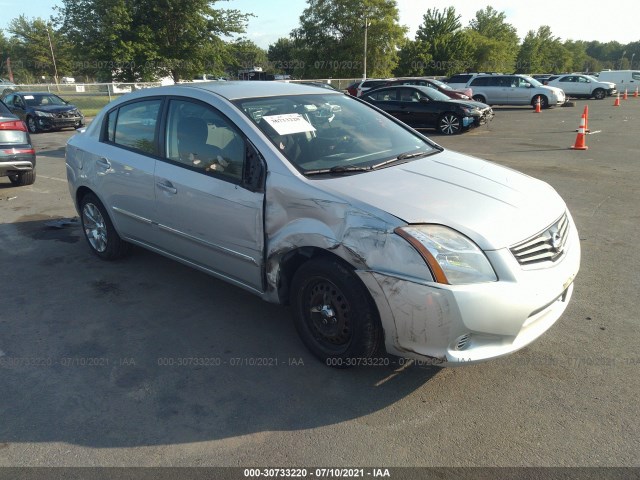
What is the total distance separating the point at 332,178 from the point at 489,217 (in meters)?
0.99

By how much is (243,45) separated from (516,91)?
18671mm

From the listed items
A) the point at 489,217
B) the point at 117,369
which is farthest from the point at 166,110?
the point at 489,217

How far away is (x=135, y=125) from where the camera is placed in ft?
14.8

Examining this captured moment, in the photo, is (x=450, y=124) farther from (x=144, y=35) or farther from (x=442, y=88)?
(x=144, y=35)

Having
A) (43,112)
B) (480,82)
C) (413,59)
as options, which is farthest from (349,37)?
(43,112)

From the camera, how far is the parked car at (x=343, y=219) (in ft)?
8.80

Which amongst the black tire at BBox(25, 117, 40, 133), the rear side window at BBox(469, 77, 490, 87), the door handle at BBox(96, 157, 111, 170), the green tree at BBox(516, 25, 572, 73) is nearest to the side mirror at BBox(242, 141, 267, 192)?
the door handle at BBox(96, 157, 111, 170)

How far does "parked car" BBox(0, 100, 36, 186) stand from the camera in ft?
26.2

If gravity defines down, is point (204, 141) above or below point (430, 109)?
above

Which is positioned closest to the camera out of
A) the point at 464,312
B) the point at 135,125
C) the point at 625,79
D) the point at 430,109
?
the point at 464,312

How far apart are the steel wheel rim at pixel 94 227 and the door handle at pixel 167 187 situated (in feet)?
4.26

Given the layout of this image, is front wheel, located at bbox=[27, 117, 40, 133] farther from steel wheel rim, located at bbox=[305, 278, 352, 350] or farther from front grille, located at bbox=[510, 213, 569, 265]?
front grille, located at bbox=[510, 213, 569, 265]

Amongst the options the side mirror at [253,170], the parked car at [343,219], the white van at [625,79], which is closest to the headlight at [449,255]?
the parked car at [343,219]

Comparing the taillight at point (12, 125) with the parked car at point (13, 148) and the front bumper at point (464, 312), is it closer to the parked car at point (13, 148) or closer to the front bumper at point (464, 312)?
the parked car at point (13, 148)
